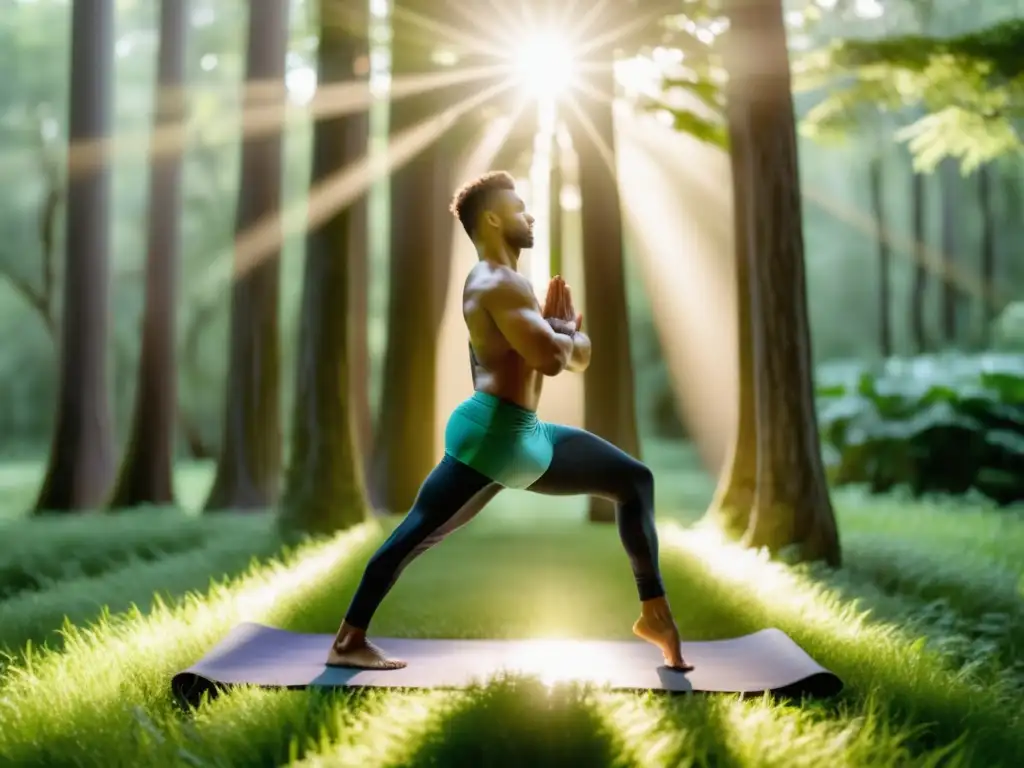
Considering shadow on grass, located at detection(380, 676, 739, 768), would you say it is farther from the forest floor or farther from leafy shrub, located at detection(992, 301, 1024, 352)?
leafy shrub, located at detection(992, 301, 1024, 352)

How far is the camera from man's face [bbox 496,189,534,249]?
475 centimetres

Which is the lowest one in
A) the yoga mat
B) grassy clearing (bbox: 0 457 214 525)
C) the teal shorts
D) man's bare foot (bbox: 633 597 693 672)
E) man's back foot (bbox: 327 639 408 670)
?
grassy clearing (bbox: 0 457 214 525)

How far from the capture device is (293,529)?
34.3 ft

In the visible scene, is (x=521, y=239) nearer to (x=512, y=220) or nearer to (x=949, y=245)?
(x=512, y=220)

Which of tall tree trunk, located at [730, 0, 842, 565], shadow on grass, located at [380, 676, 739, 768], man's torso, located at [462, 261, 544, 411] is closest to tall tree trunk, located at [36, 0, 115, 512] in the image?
tall tree trunk, located at [730, 0, 842, 565]

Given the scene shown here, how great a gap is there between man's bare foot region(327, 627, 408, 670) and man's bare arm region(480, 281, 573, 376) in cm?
153

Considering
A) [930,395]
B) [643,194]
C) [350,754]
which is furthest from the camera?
[643,194]

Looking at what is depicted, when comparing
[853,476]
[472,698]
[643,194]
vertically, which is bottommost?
[853,476]

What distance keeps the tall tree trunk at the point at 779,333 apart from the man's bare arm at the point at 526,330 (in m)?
4.76

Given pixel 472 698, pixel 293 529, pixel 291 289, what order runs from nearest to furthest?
pixel 472 698 → pixel 293 529 → pixel 291 289

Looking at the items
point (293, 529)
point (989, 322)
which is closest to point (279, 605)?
point (293, 529)

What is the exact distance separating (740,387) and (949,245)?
19.6m

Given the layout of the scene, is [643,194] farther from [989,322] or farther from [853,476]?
[989,322]

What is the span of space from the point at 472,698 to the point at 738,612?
9.80 feet
